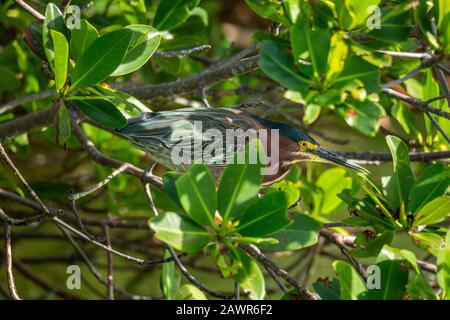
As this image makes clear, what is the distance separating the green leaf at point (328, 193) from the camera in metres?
3.66

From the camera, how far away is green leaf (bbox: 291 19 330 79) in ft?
7.54

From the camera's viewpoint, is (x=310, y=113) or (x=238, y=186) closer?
(x=238, y=186)

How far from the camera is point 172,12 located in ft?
10.0

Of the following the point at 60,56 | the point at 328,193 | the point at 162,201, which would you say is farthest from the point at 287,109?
the point at 60,56

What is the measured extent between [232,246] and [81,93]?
2.69 feet

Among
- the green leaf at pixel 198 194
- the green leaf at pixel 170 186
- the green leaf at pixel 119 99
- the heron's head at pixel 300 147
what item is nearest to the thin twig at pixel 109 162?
the green leaf at pixel 119 99

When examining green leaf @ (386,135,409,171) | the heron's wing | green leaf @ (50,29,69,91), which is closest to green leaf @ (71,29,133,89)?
green leaf @ (50,29,69,91)

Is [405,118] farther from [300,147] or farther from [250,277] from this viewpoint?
[250,277]

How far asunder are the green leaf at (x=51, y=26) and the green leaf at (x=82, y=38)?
A: 40 millimetres

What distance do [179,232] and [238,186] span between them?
9.0 inches

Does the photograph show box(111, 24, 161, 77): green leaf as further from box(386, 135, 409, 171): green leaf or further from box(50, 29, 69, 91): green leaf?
box(386, 135, 409, 171): green leaf

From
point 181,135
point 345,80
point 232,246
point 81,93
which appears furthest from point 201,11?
point 232,246

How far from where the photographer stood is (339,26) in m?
2.38
